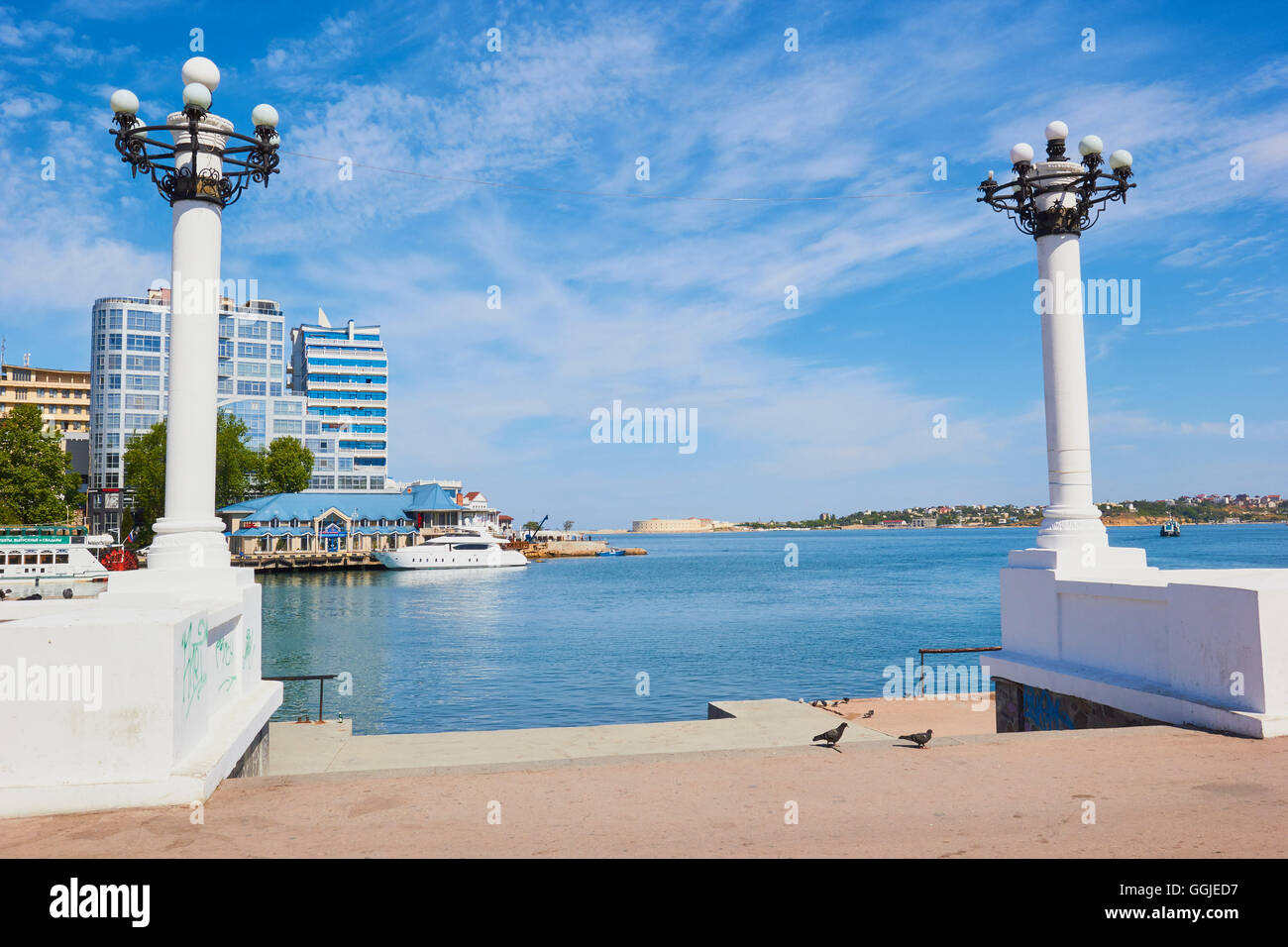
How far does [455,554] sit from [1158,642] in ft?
328

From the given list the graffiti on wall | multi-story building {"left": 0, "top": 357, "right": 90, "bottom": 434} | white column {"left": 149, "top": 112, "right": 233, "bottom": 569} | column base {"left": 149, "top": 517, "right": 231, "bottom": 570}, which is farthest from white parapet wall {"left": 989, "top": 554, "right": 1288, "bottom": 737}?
multi-story building {"left": 0, "top": 357, "right": 90, "bottom": 434}

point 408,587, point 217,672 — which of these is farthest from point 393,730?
point 408,587

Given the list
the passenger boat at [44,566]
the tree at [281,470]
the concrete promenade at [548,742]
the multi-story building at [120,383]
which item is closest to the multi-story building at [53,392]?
the multi-story building at [120,383]

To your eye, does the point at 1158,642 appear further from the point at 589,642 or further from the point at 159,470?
the point at 159,470

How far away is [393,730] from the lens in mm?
21438

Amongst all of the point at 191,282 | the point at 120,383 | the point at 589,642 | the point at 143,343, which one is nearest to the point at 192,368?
the point at 191,282

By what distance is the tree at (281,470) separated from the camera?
106 metres

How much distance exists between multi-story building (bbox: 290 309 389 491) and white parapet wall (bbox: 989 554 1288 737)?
407ft

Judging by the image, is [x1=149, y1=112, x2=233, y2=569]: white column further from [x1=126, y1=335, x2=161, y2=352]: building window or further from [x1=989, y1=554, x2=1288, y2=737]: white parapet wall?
[x1=126, y1=335, x2=161, y2=352]: building window

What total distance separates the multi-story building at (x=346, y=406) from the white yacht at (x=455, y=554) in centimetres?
2451

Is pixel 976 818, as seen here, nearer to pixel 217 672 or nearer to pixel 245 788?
pixel 245 788

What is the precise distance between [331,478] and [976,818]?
12963 cm
